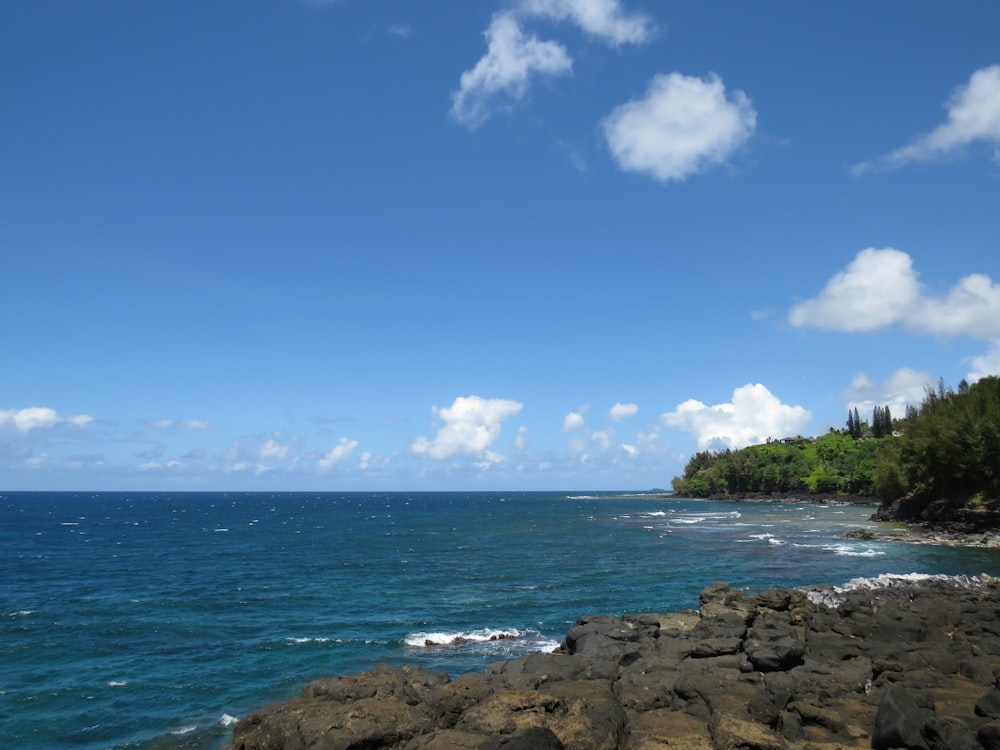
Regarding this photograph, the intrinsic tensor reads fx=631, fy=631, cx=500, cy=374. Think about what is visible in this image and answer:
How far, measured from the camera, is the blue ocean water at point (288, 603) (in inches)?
951

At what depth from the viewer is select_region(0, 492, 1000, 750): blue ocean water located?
79.3ft

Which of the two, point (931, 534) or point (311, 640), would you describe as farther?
point (931, 534)

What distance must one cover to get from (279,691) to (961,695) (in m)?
22.7

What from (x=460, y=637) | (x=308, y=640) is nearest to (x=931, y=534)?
(x=460, y=637)

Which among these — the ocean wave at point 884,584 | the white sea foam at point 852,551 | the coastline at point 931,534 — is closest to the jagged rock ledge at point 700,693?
the ocean wave at point 884,584

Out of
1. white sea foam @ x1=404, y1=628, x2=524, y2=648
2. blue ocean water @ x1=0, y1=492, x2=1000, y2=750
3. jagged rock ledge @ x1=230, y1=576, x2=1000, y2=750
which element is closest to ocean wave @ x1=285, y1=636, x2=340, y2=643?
blue ocean water @ x1=0, y1=492, x2=1000, y2=750

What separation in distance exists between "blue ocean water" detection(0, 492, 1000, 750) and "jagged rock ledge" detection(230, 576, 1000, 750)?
678 centimetres

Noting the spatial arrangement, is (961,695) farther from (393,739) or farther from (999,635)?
(393,739)

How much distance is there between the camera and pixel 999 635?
980 inches

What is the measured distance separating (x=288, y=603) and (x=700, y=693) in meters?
31.4

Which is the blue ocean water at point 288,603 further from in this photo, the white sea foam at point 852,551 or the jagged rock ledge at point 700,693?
the jagged rock ledge at point 700,693

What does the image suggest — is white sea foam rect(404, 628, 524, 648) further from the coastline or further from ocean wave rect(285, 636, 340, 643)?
the coastline

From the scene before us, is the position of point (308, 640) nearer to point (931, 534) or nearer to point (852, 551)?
point (852, 551)

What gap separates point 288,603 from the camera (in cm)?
4131
